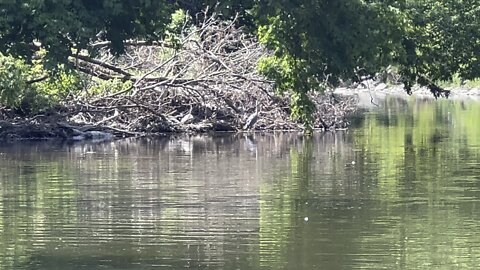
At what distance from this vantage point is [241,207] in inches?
736

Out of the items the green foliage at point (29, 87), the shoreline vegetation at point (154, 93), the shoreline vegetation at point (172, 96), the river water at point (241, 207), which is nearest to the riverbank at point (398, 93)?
the shoreline vegetation at point (172, 96)

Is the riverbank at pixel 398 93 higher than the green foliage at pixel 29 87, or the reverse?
the riverbank at pixel 398 93

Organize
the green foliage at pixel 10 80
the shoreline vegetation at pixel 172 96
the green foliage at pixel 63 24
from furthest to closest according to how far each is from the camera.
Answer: the shoreline vegetation at pixel 172 96 → the green foliage at pixel 10 80 → the green foliage at pixel 63 24

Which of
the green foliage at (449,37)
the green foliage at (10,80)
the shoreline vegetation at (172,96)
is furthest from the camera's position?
the shoreline vegetation at (172,96)

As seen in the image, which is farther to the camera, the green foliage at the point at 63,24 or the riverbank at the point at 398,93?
the riverbank at the point at 398,93

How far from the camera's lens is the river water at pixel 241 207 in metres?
13.8

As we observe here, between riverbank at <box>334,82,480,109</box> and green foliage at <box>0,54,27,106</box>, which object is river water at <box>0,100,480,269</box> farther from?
riverbank at <box>334,82,480,109</box>

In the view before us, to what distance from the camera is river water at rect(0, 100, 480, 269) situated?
13.8m

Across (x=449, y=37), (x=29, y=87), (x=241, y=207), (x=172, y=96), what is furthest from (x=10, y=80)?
(x=241, y=207)

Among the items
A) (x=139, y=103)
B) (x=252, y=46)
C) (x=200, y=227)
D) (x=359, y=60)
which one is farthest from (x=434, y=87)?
(x=200, y=227)

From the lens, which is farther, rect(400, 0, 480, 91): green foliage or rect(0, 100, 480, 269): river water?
rect(400, 0, 480, 91): green foliage

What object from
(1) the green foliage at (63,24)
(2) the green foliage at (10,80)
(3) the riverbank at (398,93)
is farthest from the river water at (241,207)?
(3) the riverbank at (398,93)

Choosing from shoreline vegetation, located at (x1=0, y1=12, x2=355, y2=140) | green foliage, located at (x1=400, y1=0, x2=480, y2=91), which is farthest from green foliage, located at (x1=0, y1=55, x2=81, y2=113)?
green foliage, located at (x1=400, y1=0, x2=480, y2=91)

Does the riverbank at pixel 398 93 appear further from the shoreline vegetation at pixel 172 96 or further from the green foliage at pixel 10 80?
the green foliage at pixel 10 80
